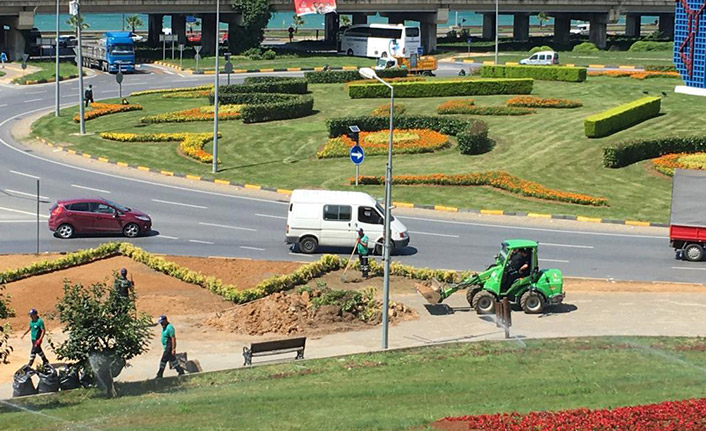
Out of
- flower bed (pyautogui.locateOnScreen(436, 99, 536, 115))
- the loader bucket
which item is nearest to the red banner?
flower bed (pyautogui.locateOnScreen(436, 99, 536, 115))

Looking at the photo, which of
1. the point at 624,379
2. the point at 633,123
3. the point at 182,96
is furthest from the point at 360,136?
the point at 624,379

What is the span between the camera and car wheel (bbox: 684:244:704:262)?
4134cm

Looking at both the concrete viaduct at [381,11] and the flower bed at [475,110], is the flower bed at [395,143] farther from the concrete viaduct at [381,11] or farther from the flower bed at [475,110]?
the concrete viaduct at [381,11]

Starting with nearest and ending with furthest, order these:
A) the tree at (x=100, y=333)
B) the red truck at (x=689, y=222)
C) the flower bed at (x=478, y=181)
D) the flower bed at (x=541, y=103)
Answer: the tree at (x=100, y=333), the red truck at (x=689, y=222), the flower bed at (x=478, y=181), the flower bed at (x=541, y=103)

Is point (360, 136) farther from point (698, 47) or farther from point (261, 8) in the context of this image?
point (261, 8)

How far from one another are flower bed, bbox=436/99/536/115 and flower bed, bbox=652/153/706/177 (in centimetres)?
1348

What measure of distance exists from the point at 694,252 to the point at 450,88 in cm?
3545

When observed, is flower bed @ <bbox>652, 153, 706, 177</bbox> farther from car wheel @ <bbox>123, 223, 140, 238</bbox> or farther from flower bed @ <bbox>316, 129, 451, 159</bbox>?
car wheel @ <bbox>123, 223, 140, 238</bbox>

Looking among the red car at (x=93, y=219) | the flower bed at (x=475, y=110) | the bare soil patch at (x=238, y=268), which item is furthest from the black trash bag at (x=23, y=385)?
the flower bed at (x=475, y=110)

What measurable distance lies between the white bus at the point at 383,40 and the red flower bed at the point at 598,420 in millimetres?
85710

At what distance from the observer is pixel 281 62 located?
10362 centimetres

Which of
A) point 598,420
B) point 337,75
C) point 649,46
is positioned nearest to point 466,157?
point 337,75

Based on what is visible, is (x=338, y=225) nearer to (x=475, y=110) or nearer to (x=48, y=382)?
(x=48, y=382)

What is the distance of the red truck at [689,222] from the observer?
4116 cm
